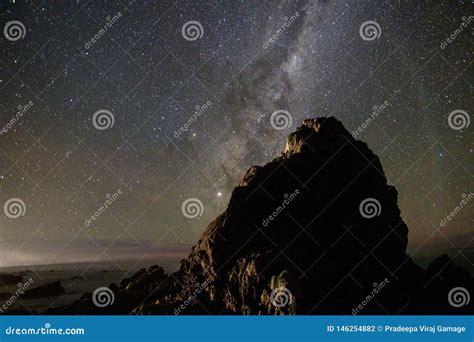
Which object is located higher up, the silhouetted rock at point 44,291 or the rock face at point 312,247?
the silhouetted rock at point 44,291

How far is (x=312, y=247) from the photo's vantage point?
21.0 meters

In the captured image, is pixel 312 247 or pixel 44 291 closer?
pixel 312 247

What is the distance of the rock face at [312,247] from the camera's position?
1914cm

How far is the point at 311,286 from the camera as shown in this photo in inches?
742

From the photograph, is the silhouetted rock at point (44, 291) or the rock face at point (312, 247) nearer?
the rock face at point (312, 247)

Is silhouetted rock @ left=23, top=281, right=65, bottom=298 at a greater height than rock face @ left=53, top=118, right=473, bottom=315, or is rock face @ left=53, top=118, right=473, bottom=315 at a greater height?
silhouetted rock @ left=23, top=281, right=65, bottom=298

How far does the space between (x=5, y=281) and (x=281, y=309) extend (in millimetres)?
72667

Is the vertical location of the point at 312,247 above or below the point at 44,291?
below

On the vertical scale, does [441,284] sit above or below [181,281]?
below

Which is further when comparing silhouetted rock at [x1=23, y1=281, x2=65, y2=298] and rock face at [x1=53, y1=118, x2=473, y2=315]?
silhouetted rock at [x1=23, y1=281, x2=65, y2=298]

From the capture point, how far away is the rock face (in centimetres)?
1914

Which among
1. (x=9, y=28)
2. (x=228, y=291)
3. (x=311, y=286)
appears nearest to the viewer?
(x=9, y=28)

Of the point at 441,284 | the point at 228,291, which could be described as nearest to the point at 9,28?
the point at 228,291
